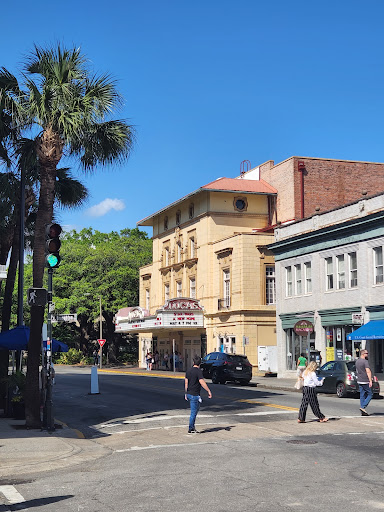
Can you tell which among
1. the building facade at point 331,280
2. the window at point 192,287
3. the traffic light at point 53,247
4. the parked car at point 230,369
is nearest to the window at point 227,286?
the window at point 192,287

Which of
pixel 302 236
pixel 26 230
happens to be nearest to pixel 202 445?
pixel 26 230

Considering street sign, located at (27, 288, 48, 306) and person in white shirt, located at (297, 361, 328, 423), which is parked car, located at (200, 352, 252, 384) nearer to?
person in white shirt, located at (297, 361, 328, 423)

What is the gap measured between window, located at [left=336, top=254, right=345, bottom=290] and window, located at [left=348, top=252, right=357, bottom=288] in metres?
0.67

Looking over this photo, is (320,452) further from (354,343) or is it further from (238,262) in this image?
(238,262)

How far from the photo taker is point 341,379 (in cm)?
2747

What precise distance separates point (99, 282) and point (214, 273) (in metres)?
22.5

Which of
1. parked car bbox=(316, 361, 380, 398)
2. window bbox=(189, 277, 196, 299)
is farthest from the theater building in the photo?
parked car bbox=(316, 361, 380, 398)

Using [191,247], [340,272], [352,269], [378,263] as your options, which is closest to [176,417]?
[378,263]

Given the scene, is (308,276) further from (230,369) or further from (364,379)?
(364,379)

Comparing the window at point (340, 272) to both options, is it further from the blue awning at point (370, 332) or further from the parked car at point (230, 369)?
the parked car at point (230, 369)

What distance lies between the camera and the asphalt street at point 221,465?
9.04 meters

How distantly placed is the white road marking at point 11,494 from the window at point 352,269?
2812cm

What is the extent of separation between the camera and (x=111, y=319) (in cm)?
7719

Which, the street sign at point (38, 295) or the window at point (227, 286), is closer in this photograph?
the street sign at point (38, 295)
